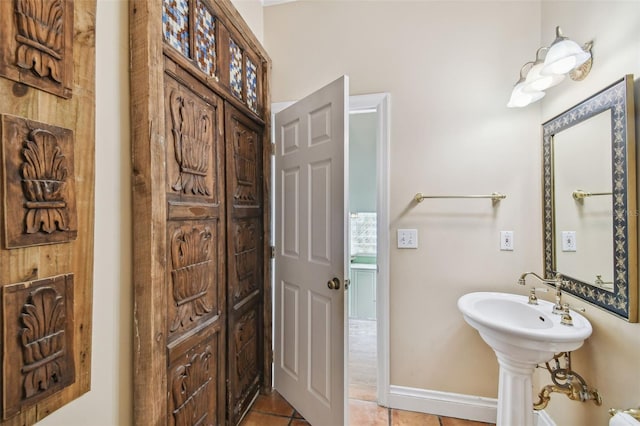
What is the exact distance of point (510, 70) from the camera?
1.72m

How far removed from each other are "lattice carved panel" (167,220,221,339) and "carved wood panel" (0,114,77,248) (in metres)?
0.38

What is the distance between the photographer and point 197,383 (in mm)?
1248

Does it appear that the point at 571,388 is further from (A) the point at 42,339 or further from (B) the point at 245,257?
(A) the point at 42,339

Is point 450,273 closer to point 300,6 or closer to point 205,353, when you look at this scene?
point 205,353

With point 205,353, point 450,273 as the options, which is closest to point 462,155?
point 450,273

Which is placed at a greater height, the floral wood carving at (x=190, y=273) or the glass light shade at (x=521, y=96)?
the glass light shade at (x=521, y=96)

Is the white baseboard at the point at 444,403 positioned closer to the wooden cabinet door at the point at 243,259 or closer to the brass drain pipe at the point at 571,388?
the brass drain pipe at the point at 571,388

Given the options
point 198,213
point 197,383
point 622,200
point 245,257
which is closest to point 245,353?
point 197,383

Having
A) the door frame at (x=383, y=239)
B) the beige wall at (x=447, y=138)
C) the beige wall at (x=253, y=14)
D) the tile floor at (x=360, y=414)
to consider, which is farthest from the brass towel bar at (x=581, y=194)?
the beige wall at (x=253, y=14)

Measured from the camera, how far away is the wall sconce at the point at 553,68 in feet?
4.05

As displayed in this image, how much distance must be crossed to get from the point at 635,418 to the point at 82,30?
209 cm

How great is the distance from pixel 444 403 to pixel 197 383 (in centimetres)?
152

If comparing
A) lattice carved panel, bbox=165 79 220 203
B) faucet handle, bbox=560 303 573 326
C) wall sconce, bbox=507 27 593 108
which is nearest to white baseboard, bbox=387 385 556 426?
faucet handle, bbox=560 303 573 326

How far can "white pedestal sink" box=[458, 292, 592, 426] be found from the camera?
1.15 metres
